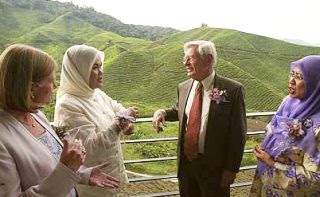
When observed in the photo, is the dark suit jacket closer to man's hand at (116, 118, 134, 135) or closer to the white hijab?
man's hand at (116, 118, 134, 135)

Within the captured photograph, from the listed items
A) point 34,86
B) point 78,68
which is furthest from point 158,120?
point 34,86

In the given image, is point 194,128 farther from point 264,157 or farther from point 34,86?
point 34,86

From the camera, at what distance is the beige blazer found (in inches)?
43.9

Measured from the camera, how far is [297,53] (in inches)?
228

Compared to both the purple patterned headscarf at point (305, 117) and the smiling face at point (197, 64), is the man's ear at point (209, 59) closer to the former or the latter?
the smiling face at point (197, 64)

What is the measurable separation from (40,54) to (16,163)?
1.21 feet

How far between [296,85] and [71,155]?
1.33 metres

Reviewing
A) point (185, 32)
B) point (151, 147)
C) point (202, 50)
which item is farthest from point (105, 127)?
point (185, 32)

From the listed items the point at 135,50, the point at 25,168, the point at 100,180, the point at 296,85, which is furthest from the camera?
the point at 135,50

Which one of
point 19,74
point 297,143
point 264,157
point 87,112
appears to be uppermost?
point 19,74

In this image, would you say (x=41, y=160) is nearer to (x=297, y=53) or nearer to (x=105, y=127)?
(x=105, y=127)

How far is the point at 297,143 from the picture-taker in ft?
6.38

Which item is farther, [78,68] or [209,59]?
[209,59]

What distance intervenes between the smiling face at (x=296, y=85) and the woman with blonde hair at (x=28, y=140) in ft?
4.18
